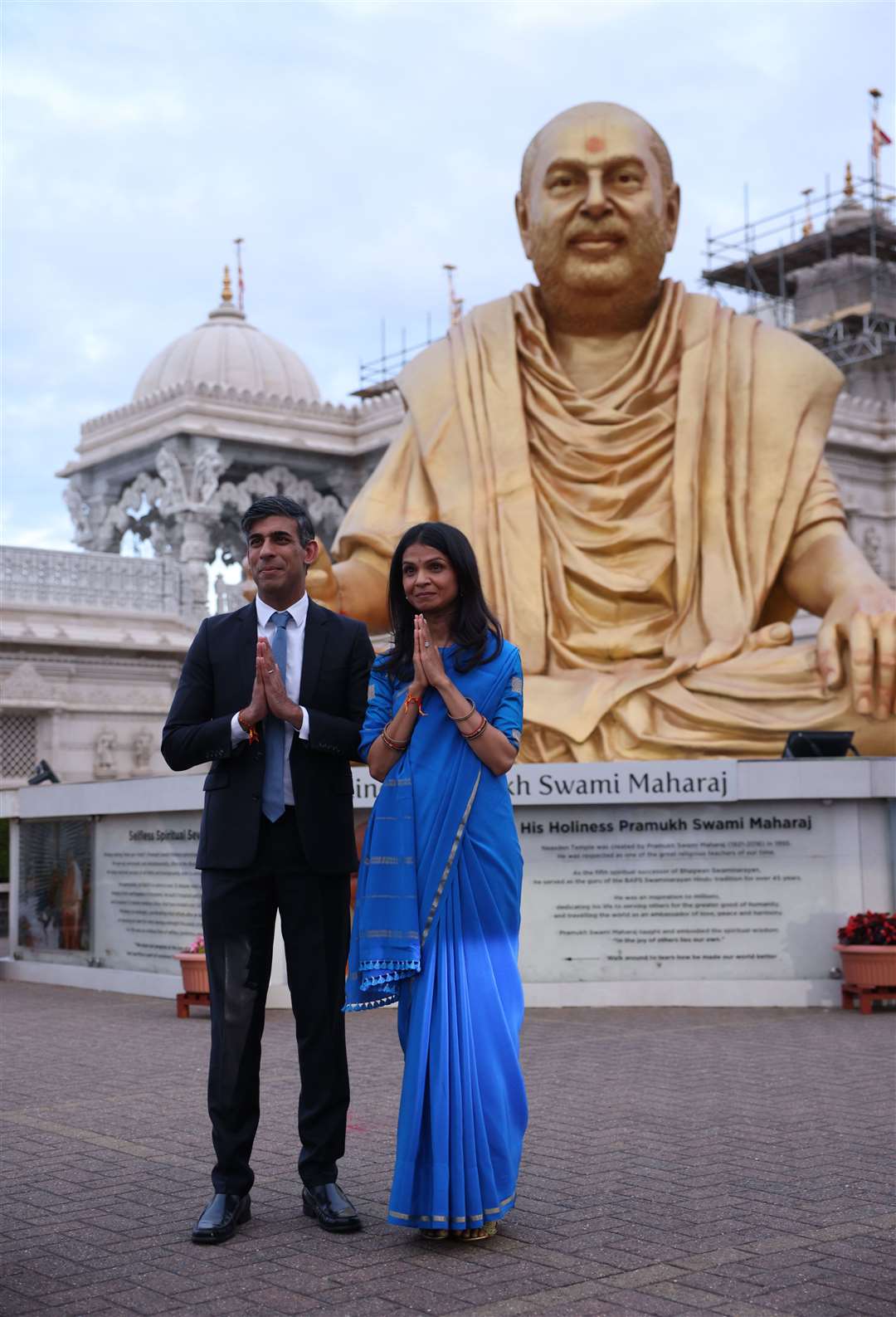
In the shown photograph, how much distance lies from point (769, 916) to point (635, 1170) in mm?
3746

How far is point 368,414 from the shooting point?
33250 millimetres

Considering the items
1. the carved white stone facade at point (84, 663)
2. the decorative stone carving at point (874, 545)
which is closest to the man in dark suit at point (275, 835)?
the carved white stone facade at point (84, 663)

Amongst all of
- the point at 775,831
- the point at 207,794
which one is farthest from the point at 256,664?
the point at 775,831

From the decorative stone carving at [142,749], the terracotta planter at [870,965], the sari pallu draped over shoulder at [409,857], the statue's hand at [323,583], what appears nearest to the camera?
the sari pallu draped over shoulder at [409,857]

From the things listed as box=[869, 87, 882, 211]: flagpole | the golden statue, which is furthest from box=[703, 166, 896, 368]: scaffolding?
the golden statue

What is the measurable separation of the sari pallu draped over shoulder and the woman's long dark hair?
0.11 metres

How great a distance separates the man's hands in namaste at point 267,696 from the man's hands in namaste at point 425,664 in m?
0.30

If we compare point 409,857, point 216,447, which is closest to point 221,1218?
point 409,857

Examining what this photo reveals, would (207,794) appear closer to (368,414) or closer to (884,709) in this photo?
(884,709)

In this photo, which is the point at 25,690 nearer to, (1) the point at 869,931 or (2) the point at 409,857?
(1) the point at 869,931

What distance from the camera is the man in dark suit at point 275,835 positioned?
394 cm

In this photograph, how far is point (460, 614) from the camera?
4.04 m

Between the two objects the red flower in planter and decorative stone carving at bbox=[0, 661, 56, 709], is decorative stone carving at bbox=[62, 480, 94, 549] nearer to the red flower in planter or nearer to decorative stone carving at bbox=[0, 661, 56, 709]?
decorative stone carving at bbox=[0, 661, 56, 709]

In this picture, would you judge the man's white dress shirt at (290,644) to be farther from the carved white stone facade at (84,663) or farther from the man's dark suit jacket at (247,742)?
the carved white stone facade at (84,663)
